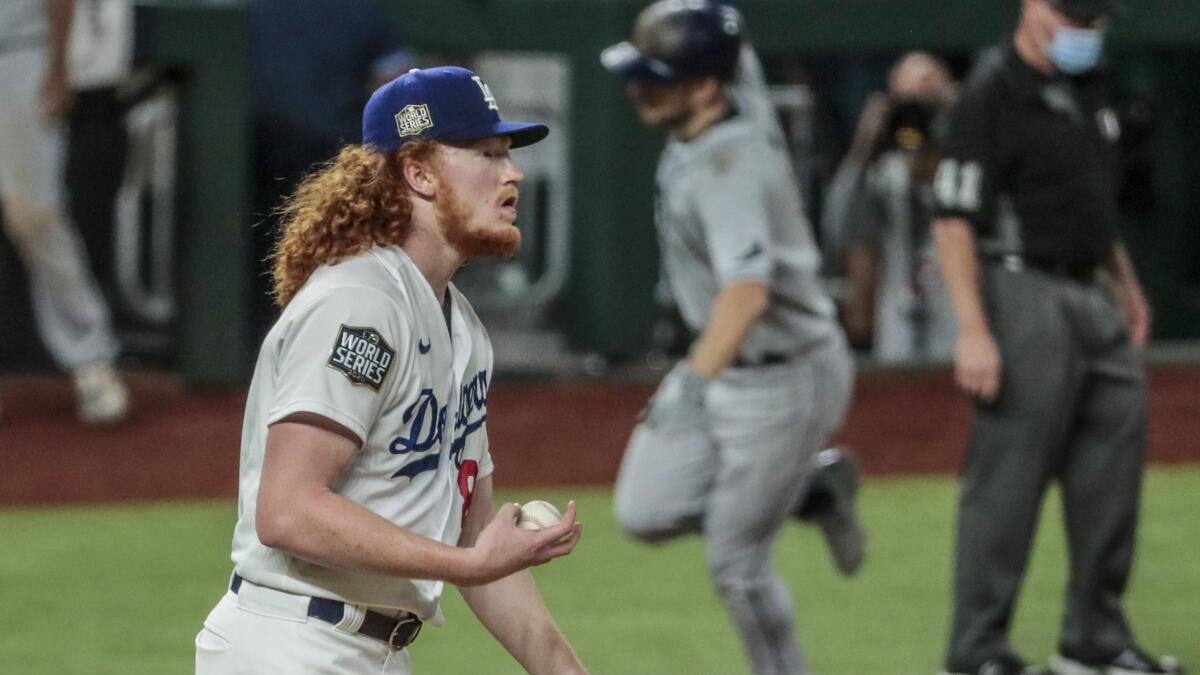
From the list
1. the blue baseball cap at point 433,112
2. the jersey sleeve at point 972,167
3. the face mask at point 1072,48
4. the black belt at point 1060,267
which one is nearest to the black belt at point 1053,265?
the black belt at point 1060,267

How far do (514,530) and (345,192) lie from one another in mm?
639

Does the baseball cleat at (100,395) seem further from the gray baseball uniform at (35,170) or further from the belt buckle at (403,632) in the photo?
the belt buckle at (403,632)

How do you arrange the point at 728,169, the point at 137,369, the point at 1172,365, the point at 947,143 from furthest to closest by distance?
1. the point at 1172,365
2. the point at 137,369
3. the point at 947,143
4. the point at 728,169

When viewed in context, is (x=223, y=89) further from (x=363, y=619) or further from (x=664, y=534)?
(x=363, y=619)

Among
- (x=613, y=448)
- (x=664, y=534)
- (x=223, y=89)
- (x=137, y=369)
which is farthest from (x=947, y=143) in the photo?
(x=137, y=369)

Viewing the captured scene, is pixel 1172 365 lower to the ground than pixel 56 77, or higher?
lower

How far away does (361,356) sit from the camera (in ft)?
9.88

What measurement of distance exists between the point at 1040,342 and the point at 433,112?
2800 millimetres

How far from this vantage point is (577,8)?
1029cm

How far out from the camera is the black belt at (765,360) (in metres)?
5.36

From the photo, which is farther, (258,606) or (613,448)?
(613,448)

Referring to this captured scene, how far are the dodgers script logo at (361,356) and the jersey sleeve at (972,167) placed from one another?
113 inches

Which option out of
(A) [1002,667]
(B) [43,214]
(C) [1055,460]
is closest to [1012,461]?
(C) [1055,460]

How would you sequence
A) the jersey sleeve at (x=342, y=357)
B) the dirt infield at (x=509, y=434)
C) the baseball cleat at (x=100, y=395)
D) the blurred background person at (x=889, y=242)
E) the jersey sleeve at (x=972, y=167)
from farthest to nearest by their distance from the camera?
the blurred background person at (x=889, y=242) → the baseball cleat at (x=100, y=395) → the dirt infield at (x=509, y=434) → the jersey sleeve at (x=972, y=167) → the jersey sleeve at (x=342, y=357)
